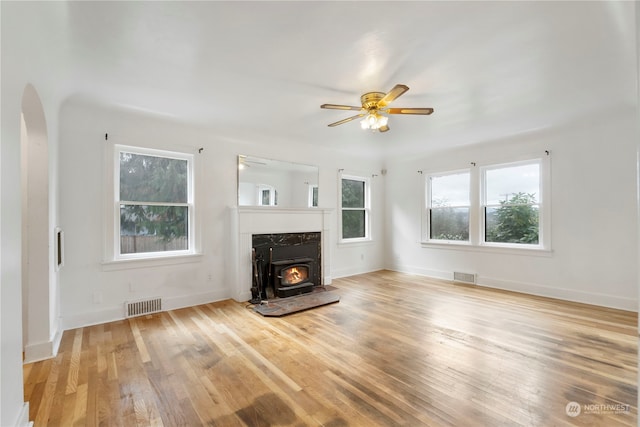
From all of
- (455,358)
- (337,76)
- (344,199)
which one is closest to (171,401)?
(455,358)

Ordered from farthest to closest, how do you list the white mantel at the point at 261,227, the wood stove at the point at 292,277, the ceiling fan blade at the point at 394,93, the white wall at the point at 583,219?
the wood stove at the point at 292,277 → the white mantel at the point at 261,227 → the white wall at the point at 583,219 → the ceiling fan blade at the point at 394,93

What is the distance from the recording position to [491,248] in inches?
198

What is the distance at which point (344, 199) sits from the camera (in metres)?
6.08

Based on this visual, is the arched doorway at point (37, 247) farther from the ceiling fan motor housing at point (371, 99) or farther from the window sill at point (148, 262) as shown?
the ceiling fan motor housing at point (371, 99)

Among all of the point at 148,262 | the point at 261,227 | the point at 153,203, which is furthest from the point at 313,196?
the point at 148,262

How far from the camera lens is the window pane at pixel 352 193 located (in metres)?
6.10

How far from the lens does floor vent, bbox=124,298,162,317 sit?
3604 mm

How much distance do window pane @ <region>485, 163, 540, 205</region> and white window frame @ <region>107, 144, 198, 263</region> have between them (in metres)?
5.03

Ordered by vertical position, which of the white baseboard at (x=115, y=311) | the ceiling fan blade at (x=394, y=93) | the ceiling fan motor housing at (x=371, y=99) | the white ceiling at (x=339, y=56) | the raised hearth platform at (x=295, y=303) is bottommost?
the raised hearth platform at (x=295, y=303)

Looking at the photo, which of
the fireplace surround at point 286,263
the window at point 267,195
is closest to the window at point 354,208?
the fireplace surround at point 286,263

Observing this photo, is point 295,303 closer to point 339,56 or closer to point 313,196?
point 313,196

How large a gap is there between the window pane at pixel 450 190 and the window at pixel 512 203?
0.36 meters

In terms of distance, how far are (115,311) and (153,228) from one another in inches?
43.8

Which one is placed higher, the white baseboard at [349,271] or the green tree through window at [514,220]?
the green tree through window at [514,220]
